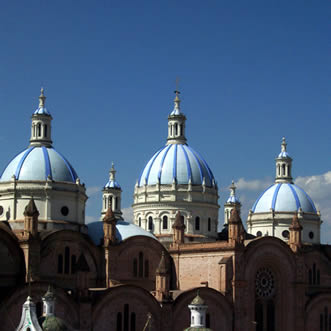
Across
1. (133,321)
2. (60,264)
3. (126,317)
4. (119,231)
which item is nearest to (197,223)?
(119,231)

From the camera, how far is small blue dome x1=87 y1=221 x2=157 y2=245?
285 feet

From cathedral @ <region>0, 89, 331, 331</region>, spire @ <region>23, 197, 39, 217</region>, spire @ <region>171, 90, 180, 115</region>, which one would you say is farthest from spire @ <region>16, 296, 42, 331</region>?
spire @ <region>171, 90, 180, 115</region>

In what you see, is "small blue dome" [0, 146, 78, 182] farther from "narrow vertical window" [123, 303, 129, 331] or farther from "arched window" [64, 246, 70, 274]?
"narrow vertical window" [123, 303, 129, 331]

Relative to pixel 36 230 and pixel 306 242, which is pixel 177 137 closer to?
pixel 306 242

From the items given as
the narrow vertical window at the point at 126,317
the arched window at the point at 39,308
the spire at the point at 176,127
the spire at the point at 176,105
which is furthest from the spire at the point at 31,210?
the spire at the point at 176,105

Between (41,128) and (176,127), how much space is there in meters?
20.4

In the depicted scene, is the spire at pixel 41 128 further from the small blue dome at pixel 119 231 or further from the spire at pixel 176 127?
the spire at pixel 176 127

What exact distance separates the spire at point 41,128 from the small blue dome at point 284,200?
34.2 metres

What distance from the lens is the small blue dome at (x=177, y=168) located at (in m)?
99.4

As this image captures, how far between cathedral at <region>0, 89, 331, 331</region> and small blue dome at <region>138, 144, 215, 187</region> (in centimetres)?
13

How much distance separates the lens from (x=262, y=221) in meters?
111

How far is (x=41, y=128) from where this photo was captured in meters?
87.9

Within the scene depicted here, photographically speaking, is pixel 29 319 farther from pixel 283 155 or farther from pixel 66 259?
pixel 283 155

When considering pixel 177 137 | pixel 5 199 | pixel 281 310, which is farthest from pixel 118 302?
pixel 177 137
